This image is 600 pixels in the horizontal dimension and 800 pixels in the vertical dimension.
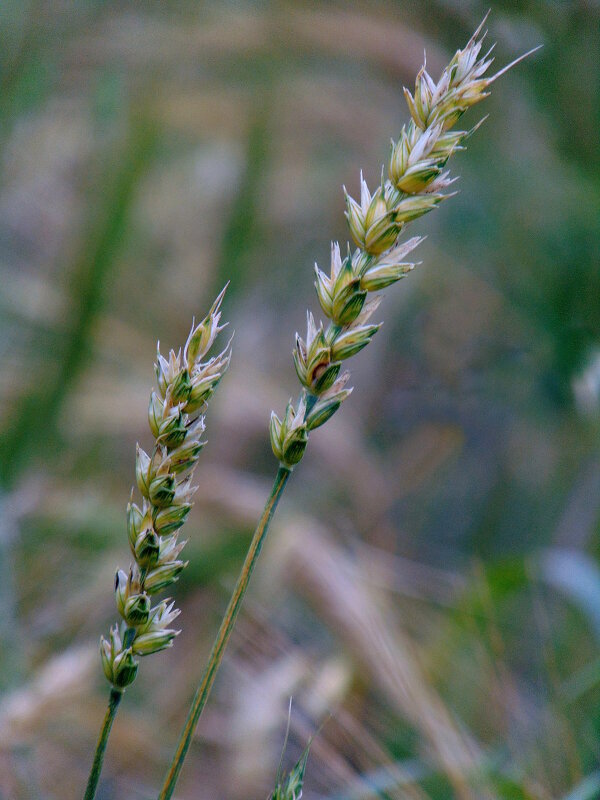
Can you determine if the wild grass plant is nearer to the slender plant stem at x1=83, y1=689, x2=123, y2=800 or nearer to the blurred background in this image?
the slender plant stem at x1=83, y1=689, x2=123, y2=800

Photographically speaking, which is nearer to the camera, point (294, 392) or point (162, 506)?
point (162, 506)

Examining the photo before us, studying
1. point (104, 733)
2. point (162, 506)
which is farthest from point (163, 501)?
point (104, 733)

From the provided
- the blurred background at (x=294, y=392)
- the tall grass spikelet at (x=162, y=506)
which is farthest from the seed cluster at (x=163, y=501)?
the blurred background at (x=294, y=392)

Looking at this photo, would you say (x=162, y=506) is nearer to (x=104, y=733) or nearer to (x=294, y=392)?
(x=104, y=733)

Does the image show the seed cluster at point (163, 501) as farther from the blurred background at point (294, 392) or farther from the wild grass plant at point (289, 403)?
the blurred background at point (294, 392)

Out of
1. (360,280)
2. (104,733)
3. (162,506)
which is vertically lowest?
(104,733)

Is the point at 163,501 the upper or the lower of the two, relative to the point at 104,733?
upper

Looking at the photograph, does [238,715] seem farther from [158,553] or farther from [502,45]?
[502,45]
